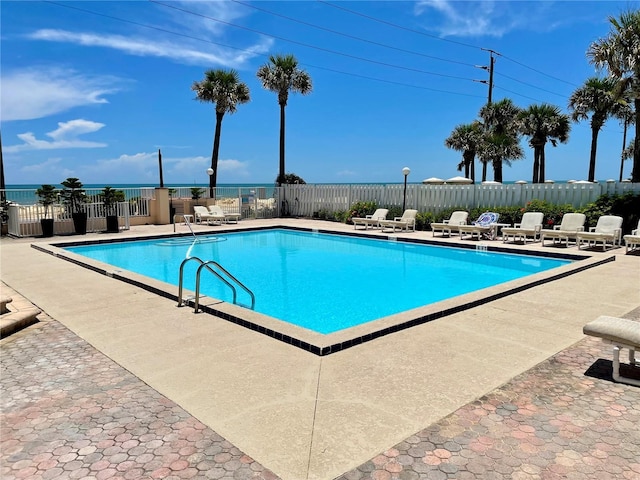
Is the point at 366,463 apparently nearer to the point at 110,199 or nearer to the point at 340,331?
the point at 340,331

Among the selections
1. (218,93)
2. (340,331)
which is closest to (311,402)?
(340,331)

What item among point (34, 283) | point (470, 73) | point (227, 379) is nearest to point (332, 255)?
point (34, 283)

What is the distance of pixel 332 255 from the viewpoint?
39.9ft

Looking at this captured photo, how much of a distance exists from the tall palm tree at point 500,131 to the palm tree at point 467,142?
286 centimetres

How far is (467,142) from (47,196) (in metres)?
32.6

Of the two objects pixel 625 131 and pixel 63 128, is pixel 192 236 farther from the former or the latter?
pixel 625 131

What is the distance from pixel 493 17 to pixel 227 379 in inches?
825

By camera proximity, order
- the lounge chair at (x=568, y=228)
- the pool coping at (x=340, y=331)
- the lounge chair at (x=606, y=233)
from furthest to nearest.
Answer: the lounge chair at (x=568, y=228) → the lounge chair at (x=606, y=233) → the pool coping at (x=340, y=331)

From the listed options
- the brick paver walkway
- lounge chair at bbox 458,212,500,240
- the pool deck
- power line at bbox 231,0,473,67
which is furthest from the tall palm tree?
the brick paver walkway

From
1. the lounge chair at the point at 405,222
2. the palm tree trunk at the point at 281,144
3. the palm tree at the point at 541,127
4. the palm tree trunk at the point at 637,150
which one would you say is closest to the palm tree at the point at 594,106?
the palm tree at the point at 541,127

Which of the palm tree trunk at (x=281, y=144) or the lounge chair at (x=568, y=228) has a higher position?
the palm tree trunk at (x=281, y=144)

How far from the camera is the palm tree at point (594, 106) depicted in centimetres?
2817

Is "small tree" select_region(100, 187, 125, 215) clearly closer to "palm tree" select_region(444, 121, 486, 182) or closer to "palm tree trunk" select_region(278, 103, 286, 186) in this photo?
"palm tree trunk" select_region(278, 103, 286, 186)

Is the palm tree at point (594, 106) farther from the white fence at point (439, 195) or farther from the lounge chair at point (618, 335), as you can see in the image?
the lounge chair at point (618, 335)
